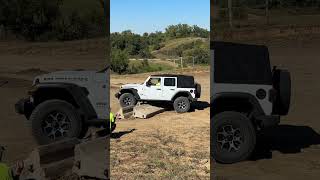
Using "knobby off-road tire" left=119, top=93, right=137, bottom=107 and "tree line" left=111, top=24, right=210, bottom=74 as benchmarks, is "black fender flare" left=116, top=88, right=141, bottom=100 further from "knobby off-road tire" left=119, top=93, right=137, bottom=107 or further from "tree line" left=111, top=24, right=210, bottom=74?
"tree line" left=111, top=24, right=210, bottom=74

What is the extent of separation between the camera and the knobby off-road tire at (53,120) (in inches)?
251

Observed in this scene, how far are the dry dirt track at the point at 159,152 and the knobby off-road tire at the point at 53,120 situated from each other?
789 mm

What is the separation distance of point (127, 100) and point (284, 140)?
6.88 metres

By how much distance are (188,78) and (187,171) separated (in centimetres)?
889

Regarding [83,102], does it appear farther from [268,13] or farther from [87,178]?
[268,13]

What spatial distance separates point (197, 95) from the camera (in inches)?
552

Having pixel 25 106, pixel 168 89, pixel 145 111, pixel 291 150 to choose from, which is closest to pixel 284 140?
pixel 291 150

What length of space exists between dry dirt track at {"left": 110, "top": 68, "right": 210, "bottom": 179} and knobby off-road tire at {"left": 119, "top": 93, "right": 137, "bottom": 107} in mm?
3154

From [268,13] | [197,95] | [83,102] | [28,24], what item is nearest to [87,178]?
[83,102]

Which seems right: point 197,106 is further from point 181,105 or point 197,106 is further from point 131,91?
point 131,91

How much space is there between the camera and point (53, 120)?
648 cm

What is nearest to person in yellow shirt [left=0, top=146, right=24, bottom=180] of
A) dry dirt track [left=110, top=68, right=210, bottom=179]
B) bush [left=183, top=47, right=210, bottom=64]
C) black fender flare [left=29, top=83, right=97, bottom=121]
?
dry dirt track [left=110, top=68, right=210, bottom=179]

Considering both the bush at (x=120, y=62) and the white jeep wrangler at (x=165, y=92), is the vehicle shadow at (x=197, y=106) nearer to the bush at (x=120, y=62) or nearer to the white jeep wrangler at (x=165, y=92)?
the white jeep wrangler at (x=165, y=92)

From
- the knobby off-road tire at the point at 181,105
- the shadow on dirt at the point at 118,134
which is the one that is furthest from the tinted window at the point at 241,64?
the knobby off-road tire at the point at 181,105
